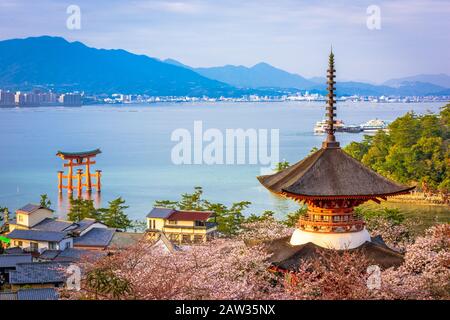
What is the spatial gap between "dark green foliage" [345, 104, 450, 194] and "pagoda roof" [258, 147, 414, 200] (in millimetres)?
24198

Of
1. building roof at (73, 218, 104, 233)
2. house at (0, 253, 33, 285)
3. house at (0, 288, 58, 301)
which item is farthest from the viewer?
building roof at (73, 218, 104, 233)

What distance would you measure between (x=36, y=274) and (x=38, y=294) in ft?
5.24

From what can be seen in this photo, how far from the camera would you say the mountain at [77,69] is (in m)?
107

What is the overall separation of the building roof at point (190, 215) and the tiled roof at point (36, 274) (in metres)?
8.03

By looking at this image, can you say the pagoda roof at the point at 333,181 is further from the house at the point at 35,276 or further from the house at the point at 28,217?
the house at the point at 28,217

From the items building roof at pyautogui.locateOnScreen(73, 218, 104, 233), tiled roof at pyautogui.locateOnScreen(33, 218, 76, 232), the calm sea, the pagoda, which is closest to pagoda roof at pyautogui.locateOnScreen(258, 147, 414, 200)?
the pagoda

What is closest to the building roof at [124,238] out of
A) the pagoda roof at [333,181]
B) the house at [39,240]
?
the house at [39,240]

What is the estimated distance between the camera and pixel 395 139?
129ft

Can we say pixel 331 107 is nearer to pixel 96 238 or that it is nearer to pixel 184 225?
pixel 96 238

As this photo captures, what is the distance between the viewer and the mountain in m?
107

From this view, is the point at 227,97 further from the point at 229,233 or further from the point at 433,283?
the point at 433,283

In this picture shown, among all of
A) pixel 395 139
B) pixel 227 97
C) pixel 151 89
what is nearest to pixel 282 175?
pixel 395 139

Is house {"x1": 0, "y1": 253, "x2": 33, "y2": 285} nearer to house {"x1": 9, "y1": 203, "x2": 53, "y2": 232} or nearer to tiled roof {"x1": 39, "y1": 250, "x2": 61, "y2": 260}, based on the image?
tiled roof {"x1": 39, "y1": 250, "x2": 61, "y2": 260}
